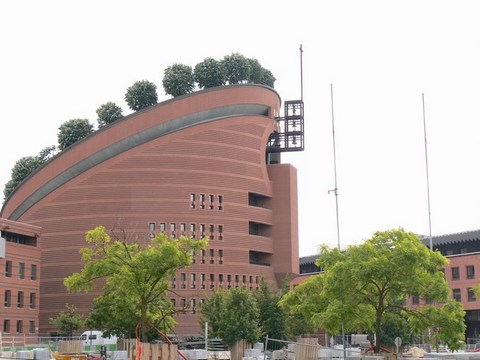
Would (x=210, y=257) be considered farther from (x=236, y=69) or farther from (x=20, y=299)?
(x=236, y=69)

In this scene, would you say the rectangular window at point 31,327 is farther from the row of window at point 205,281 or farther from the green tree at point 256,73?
the green tree at point 256,73

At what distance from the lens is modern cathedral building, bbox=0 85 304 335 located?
310ft

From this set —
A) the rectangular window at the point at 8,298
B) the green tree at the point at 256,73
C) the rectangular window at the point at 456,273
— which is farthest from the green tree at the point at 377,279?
the green tree at the point at 256,73

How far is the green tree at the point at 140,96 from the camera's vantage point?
4099 inches

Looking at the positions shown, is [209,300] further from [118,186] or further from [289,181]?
[289,181]

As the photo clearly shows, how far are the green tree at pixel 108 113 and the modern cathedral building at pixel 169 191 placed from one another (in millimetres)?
9059

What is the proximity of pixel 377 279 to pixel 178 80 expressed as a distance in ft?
222

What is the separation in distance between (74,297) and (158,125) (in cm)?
2421

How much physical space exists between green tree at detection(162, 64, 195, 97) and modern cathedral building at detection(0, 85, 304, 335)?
549 centimetres

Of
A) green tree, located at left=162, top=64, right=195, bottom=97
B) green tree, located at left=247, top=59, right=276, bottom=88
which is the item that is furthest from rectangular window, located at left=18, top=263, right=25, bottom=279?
green tree, located at left=247, top=59, right=276, bottom=88

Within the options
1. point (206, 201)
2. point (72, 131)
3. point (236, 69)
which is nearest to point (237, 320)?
point (206, 201)

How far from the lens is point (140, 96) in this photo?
104125 millimetres

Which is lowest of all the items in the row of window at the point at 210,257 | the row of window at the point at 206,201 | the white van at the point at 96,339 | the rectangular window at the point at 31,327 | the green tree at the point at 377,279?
the white van at the point at 96,339

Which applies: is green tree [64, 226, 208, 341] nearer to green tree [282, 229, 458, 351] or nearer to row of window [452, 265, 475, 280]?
green tree [282, 229, 458, 351]
